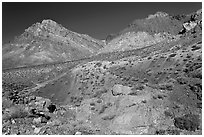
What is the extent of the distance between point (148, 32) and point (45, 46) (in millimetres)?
52648

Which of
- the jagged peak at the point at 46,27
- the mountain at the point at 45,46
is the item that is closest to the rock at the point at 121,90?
the mountain at the point at 45,46

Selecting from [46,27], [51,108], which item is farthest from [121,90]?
[46,27]

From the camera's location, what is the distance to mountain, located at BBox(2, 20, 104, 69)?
106512mm

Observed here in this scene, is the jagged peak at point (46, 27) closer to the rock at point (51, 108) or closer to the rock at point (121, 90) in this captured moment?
the rock at point (51, 108)

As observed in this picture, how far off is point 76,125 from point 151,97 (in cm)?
652

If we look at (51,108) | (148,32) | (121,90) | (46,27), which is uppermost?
(46,27)

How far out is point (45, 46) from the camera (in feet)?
Result: 390

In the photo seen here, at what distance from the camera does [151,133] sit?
50.7 feet

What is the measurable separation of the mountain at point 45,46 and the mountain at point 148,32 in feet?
57.3

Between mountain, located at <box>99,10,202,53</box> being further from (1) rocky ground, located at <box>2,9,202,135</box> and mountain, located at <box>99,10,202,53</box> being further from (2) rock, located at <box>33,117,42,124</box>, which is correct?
(2) rock, located at <box>33,117,42,124</box>

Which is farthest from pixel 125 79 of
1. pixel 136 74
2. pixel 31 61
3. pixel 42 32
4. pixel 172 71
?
pixel 42 32

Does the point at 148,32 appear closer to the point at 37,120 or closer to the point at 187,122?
the point at 187,122

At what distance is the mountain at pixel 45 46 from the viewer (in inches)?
4193

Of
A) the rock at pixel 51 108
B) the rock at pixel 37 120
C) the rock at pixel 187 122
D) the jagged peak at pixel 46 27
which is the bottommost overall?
the rock at pixel 187 122
